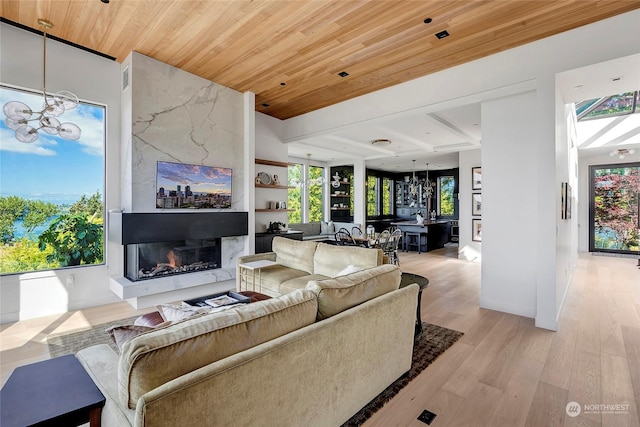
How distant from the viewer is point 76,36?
3.67 m

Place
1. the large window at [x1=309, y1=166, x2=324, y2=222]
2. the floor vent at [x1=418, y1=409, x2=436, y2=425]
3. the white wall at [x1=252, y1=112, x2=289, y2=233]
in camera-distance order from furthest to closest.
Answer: the large window at [x1=309, y1=166, x2=324, y2=222] < the white wall at [x1=252, y1=112, x2=289, y2=233] < the floor vent at [x1=418, y1=409, x2=436, y2=425]

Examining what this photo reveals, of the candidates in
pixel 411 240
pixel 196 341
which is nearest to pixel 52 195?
pixel 196 341

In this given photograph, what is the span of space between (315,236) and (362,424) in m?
7.07

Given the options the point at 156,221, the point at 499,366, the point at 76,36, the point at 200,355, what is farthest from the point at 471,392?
the point at 76,36

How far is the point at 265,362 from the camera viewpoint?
4.47 ft

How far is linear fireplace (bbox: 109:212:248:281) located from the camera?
158 inches

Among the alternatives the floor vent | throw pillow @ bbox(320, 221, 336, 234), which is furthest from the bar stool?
the floor vent

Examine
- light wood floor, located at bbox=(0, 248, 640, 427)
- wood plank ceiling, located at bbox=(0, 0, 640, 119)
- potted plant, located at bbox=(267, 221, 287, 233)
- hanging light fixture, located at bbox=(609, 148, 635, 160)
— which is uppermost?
wood plank ceiling, located at bbox=(0, 0, 640, 119)

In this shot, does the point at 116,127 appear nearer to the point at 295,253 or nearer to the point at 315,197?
the point at 295,253

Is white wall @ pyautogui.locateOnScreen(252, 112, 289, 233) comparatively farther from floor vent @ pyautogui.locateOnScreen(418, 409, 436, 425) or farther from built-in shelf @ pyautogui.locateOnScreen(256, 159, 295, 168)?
floor vent @ pyautogui.locateOnScreen(418, 409, 436, 425)

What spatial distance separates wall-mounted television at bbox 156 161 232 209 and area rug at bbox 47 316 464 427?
174 cm

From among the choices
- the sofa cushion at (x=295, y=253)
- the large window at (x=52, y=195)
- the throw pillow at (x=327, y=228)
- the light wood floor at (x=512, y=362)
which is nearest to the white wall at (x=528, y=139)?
the light wood floor at (x=512, y=362)

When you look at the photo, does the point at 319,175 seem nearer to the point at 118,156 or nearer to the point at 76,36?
the point at 118,156

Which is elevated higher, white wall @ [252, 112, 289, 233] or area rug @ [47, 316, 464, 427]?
white wall @ [252, 112, 289, 233]
